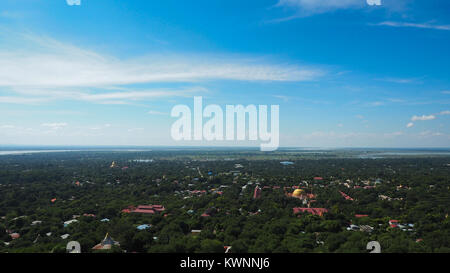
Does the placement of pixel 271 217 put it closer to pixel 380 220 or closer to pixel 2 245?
pixel 380 220

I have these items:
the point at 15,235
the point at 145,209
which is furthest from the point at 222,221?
the point at 15,235

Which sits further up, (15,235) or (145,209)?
(145,209)

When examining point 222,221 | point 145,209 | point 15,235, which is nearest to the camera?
point 15,235

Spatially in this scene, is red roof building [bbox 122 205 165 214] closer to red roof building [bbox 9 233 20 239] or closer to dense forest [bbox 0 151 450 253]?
dense forest [bbox 0 151 450 253]

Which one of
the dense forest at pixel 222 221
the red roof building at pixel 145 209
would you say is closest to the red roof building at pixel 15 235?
the dense forest at pixel 222 221

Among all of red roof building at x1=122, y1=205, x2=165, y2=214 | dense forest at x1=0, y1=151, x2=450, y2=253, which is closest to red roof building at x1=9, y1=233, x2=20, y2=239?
dense forest at x1=0, y1=151, x2=450, y2=253

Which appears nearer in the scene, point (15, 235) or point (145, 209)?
point (15, 235)

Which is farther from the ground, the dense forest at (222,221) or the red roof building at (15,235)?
the dense forest at (222,221)

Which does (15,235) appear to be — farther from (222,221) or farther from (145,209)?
(222,221)

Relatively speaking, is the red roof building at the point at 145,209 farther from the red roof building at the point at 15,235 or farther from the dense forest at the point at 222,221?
the red roof building at the point at 15,235

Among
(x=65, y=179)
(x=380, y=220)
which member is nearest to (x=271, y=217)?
(x=380, y=220)

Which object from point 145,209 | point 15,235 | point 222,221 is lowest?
point 15,235

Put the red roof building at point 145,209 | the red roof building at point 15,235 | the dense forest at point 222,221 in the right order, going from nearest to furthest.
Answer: the dense forest at point 222,221 → the red roof building at point 15,235 → the red roof building at point 145,209
